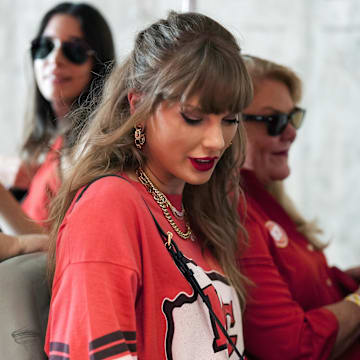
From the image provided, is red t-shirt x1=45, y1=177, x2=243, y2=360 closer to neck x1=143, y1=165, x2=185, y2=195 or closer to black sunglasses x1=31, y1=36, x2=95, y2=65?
neck x1=143, y1=165, x2=185, y2=195

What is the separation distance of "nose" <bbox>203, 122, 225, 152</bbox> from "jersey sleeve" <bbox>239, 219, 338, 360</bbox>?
1.75 feet

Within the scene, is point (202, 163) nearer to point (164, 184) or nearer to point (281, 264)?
point (164, 184)

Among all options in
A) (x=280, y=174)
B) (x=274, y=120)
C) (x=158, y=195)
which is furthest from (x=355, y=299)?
(x=158, y=195)

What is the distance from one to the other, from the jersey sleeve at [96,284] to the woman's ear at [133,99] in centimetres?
23

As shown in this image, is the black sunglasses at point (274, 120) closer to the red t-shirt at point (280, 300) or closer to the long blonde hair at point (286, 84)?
the long blonde hair at point (286, 84)

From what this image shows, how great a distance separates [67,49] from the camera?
6.79 ft

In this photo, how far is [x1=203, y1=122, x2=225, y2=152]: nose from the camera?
1.10 metres

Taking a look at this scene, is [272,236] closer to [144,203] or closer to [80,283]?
[144,203]

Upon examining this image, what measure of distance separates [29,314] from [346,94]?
115 inches

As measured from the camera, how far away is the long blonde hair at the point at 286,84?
1.79 m

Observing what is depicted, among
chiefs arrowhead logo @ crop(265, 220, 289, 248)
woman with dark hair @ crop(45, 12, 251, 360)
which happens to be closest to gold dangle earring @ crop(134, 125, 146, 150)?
woman with dark hair @ crop(45, 12, 251, 360)

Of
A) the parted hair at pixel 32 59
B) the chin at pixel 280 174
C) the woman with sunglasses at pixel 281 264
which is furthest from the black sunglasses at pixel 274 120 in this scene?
the parted hair at pixel 32 59

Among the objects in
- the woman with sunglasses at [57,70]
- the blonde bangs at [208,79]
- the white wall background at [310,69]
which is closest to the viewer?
the blonde bangs at [208,79]

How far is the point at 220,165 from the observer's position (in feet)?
4.67
